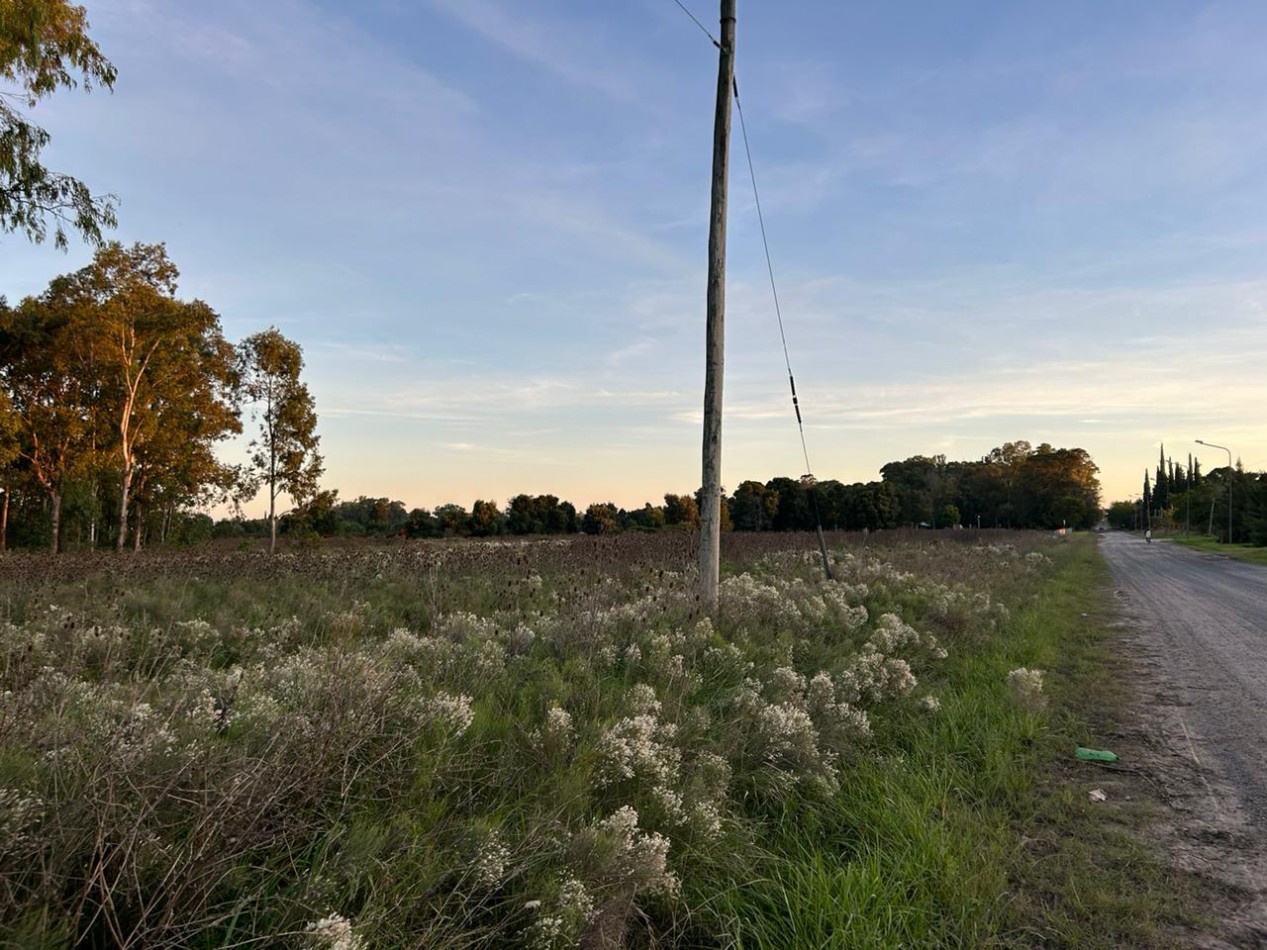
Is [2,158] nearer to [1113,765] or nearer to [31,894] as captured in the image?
[31,894]

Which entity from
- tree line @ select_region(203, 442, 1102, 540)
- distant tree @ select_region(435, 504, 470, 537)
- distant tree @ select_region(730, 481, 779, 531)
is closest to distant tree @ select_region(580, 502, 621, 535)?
tree line @ select_region(203, 442, 1102, 540)

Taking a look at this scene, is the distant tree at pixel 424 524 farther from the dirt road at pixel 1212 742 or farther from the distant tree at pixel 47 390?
the dirt road at pixel 1212 742

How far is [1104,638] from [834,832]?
9.06m

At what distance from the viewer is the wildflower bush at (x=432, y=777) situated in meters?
2.18

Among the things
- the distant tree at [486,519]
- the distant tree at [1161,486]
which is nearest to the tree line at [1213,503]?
the distant tree at [1161,486]

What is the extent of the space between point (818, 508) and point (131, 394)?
84.3ft

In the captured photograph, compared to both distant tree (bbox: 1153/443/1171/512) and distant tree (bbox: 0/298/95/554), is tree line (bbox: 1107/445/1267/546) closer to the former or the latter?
distant tree (bbox: 1153/443/1171/512)

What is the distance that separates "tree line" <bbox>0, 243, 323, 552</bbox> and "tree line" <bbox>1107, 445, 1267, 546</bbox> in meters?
53.6

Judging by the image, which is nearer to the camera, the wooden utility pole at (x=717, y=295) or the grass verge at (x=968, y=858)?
the grass verge at (x=968, y=858)

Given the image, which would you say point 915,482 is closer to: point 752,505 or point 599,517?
point 752,505

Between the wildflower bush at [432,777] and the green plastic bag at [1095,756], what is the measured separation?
45 centimetres

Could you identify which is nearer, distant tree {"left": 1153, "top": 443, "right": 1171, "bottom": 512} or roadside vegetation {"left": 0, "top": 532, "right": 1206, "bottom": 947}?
roadside vegetation {"left": 0, "top": 532, "right": 1206, "bottom": 947}

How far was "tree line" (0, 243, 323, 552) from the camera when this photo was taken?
27062 mm

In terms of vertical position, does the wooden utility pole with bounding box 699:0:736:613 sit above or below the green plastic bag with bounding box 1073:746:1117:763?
above
